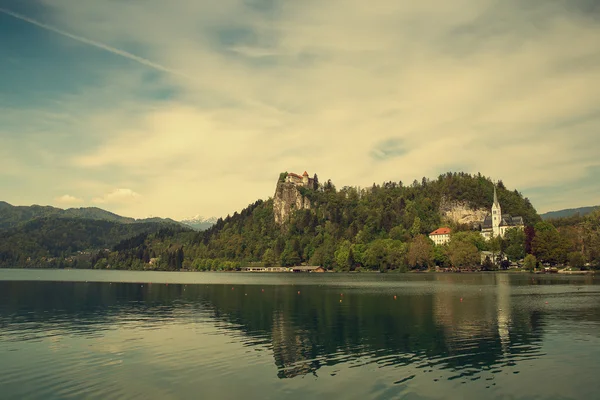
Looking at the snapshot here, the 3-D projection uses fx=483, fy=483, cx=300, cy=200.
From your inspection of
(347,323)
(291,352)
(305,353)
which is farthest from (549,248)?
(291,352)

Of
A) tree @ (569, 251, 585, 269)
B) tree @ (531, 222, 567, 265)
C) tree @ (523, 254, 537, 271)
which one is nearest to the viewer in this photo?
tree @ (569, 251, 585, 269)

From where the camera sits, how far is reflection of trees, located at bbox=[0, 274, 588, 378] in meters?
37.1

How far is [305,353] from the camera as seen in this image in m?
38.4

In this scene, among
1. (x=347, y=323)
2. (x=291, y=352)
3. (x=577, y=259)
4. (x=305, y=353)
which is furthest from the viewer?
(x=577, y=259)

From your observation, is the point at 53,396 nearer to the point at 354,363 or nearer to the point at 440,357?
the point at 354,363

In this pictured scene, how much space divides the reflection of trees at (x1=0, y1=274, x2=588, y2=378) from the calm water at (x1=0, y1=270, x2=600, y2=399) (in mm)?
175

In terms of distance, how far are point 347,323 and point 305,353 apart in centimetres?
1692

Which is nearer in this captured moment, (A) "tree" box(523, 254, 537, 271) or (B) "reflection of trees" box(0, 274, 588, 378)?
(B) "reflection of trees" box(0, 274, 588, 378)

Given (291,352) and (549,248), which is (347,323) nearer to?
(291,352)

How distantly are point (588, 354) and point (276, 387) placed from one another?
83.7 feet

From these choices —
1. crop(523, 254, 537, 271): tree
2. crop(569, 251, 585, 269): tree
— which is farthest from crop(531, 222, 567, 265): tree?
crop(569, 251, 585, 269): tree

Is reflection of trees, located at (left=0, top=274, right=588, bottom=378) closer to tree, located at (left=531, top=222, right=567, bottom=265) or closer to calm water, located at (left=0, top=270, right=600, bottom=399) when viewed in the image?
calm water, located at (left=0, top=270, right=600, bottom=399)

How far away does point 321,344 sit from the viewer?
41.9m

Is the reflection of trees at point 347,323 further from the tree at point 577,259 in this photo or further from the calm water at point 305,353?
the tree at point 577,259
